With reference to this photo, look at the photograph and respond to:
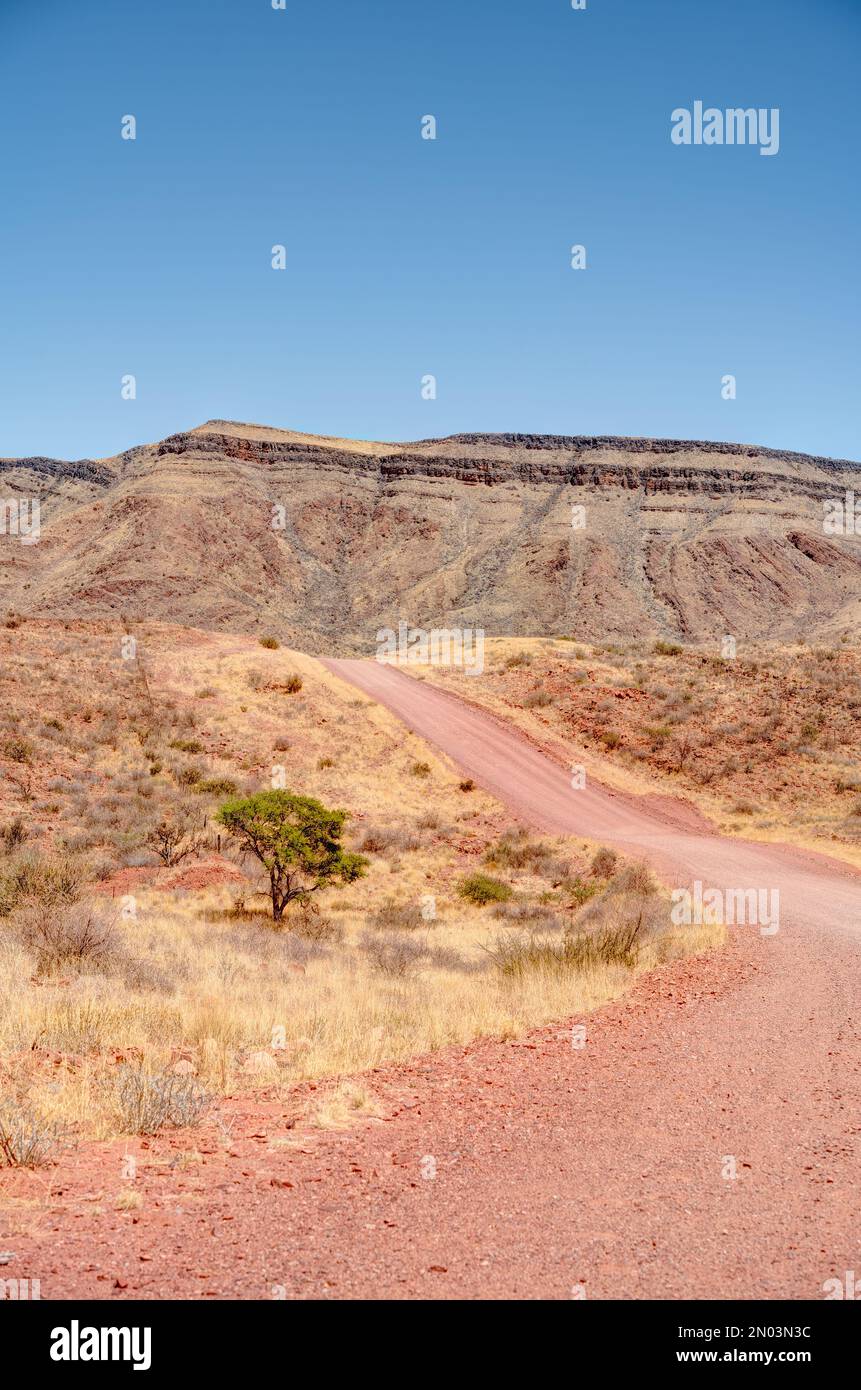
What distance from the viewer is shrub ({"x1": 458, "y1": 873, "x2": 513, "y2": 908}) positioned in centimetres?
1814

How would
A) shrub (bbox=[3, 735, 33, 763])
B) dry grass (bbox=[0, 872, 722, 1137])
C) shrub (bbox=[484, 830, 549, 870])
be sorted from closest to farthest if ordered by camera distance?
1. dry grass (bbox=[0, 872, 722, 1137])
2. shrub (bbox=[484, 830, 549, 870])
3. shrub (bbox=[3, 735, 33, 763])

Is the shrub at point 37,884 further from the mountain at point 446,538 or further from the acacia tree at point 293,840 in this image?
the mountain at point 446,538

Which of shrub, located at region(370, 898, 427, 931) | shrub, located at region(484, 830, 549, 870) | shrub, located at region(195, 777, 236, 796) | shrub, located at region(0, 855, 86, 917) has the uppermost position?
shrub, located at region(195, 777, 236, 796)

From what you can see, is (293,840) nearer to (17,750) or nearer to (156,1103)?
(17,750)

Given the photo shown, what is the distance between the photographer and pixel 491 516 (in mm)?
94938

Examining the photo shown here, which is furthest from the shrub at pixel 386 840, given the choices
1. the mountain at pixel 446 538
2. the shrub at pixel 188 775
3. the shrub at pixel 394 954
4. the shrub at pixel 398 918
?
the mountain at pixel 446 538

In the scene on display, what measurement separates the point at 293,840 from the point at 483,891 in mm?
4042

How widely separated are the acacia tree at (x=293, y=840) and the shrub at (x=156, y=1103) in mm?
10807

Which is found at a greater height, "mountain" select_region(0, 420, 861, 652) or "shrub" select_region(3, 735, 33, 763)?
"mountain" select_region(0, 420, 861, 652)

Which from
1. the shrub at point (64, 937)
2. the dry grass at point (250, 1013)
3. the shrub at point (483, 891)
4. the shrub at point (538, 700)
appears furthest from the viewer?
the shrub at point (538, 700)

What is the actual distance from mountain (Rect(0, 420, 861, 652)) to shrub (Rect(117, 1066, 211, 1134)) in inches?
2150

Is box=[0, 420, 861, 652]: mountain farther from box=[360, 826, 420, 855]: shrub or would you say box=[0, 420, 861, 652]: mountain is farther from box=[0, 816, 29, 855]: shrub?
box=[0, 816, 29, 855]: shrub

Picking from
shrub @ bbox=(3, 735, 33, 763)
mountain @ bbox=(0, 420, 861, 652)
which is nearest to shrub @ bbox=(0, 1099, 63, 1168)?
shrub @ bbox=(3, 735, 33, 763)

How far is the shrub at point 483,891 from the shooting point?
18141 millimetres
